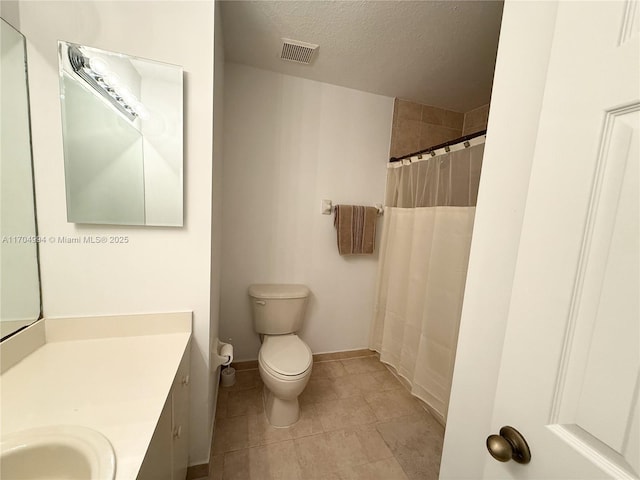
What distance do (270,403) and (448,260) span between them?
142cm

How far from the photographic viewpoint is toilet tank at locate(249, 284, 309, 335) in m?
1.77

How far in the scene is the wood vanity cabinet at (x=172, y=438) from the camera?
2.12 feet

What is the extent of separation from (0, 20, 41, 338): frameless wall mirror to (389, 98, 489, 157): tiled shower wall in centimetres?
209

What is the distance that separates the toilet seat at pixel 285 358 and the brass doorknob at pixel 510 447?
1.11 meters

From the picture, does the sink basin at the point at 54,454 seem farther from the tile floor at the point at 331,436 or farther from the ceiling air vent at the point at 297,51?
the ceiling air vent at the point at 297,51

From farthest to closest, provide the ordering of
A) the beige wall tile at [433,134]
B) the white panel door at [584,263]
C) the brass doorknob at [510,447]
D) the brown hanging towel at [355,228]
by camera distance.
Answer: the beige wall tile at [433,134] → the brown hanging towel at [355,228] → the brass doorknob at [510,447] → the white panel door at [584,263]

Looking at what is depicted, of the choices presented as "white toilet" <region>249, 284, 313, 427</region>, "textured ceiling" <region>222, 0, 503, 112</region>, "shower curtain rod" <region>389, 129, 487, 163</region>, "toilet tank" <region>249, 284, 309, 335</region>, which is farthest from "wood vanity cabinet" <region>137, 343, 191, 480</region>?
"shower curtain rod" <region>389, 129, 487, 163</region>

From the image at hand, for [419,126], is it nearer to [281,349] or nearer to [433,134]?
[433,134]

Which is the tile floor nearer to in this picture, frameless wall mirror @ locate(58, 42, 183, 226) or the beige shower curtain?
the beige shower curtain

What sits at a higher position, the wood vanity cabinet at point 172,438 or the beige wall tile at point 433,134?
the beige wall tile at point 433,134

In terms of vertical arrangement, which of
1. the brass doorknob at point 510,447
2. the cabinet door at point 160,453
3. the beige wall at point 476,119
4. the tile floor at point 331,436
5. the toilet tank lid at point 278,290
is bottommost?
the tile floor at point 331,436

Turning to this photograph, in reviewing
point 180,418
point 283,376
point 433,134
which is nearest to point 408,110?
point 433,134

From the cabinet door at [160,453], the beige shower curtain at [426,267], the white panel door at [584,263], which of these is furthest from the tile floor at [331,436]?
the white panel door at [584,263]

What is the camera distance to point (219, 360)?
1.33m
